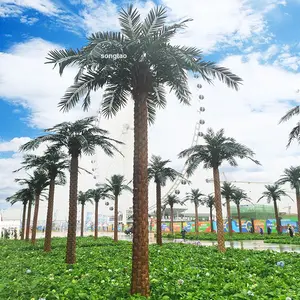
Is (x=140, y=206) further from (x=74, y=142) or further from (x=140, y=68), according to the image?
(x=74, y=142)

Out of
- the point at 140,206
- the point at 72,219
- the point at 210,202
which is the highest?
the point at 210,202

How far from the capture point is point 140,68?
28.3 feet

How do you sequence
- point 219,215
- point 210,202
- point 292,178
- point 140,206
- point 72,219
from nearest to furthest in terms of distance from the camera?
1. point 140,206
2. point 72,219
3. point 219,215
4. point 292,178
5. point 210,202

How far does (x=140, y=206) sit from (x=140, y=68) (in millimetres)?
3846

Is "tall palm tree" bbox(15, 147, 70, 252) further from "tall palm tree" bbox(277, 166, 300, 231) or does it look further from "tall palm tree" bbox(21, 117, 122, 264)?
"tall palm tree" bbox(277, 166, 300, 231)

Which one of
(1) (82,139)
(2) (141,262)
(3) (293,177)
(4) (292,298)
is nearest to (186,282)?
(2) (141,262)

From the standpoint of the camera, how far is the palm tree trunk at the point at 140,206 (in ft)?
24.3

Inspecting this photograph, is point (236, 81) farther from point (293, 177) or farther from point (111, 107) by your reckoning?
point (293, 177)

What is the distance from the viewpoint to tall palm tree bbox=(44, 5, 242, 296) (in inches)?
302

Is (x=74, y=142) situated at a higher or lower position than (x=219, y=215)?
higher

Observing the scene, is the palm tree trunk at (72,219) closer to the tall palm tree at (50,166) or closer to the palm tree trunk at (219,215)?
the tall palm tree at (50,166)

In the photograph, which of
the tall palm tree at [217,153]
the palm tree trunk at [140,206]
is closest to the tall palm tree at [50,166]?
the tall palm tree at [217,153]

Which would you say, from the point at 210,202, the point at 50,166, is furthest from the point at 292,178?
the point at 50,166

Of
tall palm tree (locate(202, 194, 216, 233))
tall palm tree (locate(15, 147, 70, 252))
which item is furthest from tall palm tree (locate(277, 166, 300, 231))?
tall palm tree (locate(15, 147, 70, 252))
